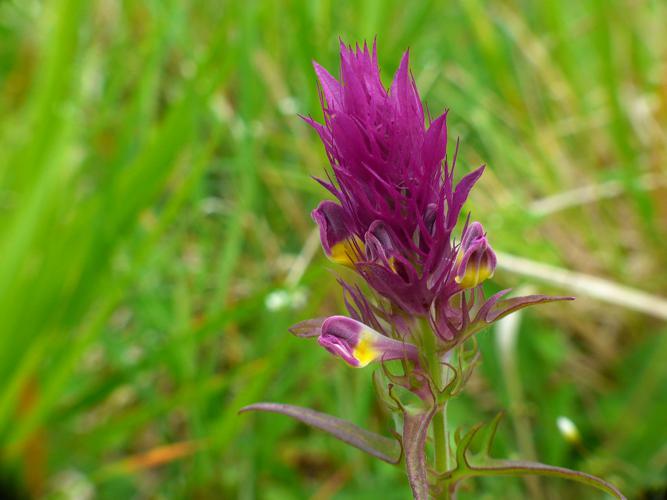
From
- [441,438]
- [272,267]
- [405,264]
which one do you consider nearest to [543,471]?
[441,438]

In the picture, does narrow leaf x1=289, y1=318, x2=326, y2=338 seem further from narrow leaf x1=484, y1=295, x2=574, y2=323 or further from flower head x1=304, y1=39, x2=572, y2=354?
narrow leaf x1=484, y1=295, x2=574, y2=323

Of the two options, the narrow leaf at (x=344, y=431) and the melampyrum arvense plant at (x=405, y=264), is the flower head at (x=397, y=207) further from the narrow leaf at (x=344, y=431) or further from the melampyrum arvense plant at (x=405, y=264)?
the narrow leaf at (x=344, y=431)

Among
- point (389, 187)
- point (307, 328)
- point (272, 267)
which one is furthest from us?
point (272, 267)

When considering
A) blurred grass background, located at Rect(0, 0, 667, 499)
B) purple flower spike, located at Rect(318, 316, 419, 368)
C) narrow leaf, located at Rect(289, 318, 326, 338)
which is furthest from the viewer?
blurred grass background, located at Rect(0, 0, 667, 499)

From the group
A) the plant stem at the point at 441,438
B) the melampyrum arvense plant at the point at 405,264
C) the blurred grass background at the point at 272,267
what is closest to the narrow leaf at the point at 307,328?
the melampyrum arvense plant at the point at 405,264

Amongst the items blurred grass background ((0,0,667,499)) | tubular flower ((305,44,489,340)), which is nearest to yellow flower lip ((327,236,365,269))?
tubular flower ((305,44,489,340))

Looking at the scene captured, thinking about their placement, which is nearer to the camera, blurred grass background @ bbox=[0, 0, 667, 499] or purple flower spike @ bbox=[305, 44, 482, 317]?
purple flower spike @ bbox=[305, 44, 482, 317]

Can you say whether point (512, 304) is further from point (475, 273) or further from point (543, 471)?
point (543, 471)

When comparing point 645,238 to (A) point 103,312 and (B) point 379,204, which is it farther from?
(B) point 379,204
